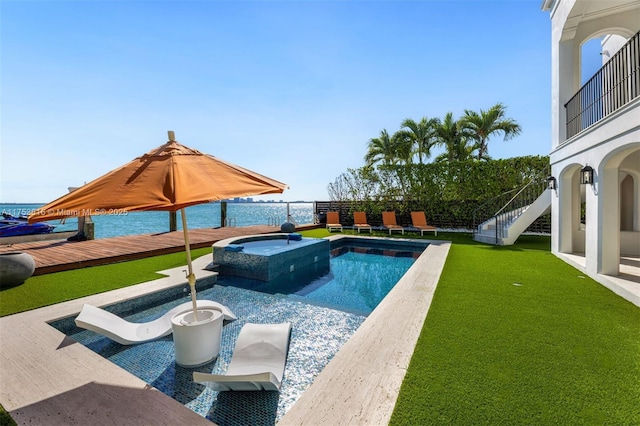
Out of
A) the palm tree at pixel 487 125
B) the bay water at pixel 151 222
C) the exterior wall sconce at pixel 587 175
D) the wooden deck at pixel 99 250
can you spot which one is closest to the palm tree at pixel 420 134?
the palm tree at pixel 487 125

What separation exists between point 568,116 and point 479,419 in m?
10.5

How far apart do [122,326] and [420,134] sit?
2350cm

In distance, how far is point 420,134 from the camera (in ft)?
76.5

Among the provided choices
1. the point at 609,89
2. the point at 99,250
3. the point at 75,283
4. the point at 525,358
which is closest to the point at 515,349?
the point at 525,358

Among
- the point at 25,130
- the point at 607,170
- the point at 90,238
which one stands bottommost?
the point at 90,238

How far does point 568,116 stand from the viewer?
9.06 metres

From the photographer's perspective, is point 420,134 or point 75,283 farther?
point 420,134

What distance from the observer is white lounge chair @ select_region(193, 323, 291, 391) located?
305 centimetres

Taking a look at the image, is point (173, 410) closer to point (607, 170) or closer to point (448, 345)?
point (448, 345)

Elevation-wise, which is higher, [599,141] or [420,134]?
[420,134]

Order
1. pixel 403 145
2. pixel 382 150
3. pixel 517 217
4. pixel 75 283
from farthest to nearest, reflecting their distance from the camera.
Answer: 1. pixel 382 150
2. pixel 403 145
3. pixel 517 217
4. pixel 75 283

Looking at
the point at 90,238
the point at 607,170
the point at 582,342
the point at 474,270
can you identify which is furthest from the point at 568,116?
the point at 90,238

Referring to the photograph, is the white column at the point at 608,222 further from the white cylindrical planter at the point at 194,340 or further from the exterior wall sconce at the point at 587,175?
the white cylindrical planter at the point at 194,340

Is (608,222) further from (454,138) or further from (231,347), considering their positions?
(454,138)
